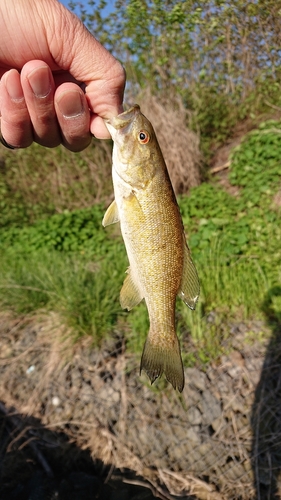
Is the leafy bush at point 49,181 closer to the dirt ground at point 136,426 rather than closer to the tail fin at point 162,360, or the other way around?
the dirt ground at point 136,426

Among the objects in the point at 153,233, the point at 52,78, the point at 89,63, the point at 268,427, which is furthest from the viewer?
the point at 268,427

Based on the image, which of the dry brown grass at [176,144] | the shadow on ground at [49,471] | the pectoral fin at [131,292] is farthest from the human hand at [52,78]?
the dry brown grass at [176,144]

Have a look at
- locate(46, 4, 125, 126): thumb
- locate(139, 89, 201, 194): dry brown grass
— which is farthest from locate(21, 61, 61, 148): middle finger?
locate(139, 89, 201, 194): dry brown grass

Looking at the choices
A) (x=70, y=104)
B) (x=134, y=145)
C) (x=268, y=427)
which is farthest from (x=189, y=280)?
(x=268, y=427)

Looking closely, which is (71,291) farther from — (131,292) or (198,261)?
(131,292)

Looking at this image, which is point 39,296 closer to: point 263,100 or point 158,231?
point 158,231

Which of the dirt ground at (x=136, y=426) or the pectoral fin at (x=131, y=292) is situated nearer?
the pectoral fin at (x=131, y=292)
